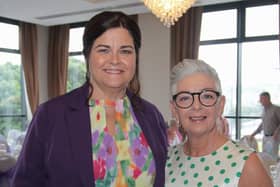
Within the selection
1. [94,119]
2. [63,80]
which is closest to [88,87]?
[94,119]

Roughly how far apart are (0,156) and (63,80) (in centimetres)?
514

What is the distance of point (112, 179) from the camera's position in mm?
1474

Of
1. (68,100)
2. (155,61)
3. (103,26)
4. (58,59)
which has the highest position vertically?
(58,59)

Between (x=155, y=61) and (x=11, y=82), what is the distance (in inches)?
133

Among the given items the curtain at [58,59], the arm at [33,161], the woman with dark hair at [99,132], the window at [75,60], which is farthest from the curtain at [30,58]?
the arm at [33,161]

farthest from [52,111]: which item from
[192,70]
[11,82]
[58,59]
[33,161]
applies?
[58,59]

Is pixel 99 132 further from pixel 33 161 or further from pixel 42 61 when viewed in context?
pixel 42 61

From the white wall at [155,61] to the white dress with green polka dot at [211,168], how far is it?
Result: 6103mm

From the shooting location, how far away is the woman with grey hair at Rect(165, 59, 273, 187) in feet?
4.21

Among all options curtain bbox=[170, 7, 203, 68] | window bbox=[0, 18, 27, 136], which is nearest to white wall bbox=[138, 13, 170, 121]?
curtain bbox=[170, 7, 203, 68]

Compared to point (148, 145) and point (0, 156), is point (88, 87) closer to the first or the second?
point (148, 145)

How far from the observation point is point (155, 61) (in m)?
7.76

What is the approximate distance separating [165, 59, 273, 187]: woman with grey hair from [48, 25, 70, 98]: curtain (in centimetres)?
776

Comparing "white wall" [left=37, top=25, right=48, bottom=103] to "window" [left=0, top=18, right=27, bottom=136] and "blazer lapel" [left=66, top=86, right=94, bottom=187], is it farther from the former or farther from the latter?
"blazer lapel" [left=66, top=86, right=94, bottom=187]
